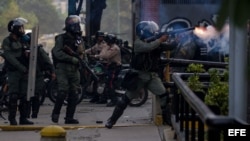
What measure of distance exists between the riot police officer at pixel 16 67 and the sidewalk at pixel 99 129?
36 cm

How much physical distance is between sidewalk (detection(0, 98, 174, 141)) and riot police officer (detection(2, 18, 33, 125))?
36 cm

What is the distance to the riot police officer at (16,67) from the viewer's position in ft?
38.5

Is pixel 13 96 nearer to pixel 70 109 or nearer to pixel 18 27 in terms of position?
pixel 70 109

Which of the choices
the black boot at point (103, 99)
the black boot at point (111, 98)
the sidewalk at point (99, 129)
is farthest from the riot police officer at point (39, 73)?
the black boot at point (103, 99)

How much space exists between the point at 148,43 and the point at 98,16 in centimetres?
1094

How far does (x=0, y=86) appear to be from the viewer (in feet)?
48.2

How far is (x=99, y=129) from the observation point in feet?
37.4

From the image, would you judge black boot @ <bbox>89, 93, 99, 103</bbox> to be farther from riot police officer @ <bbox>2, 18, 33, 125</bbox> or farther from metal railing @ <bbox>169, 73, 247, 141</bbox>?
metal railing @ <bbox>169, 73, 247, 141</bbox>

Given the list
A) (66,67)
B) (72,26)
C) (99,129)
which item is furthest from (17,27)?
(99,129)

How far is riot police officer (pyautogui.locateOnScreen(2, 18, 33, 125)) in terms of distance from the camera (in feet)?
38.5

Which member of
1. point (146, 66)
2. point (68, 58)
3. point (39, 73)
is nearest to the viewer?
point (146, 66)

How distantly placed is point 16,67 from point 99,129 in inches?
70.4

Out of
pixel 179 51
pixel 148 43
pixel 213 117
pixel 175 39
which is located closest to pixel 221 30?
pixel 213 117

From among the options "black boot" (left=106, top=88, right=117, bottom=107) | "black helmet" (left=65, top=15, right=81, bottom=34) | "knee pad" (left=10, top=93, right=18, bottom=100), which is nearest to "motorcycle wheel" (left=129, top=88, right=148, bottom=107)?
"black boot" (left=106, top=88, right=117, bottom=107)
